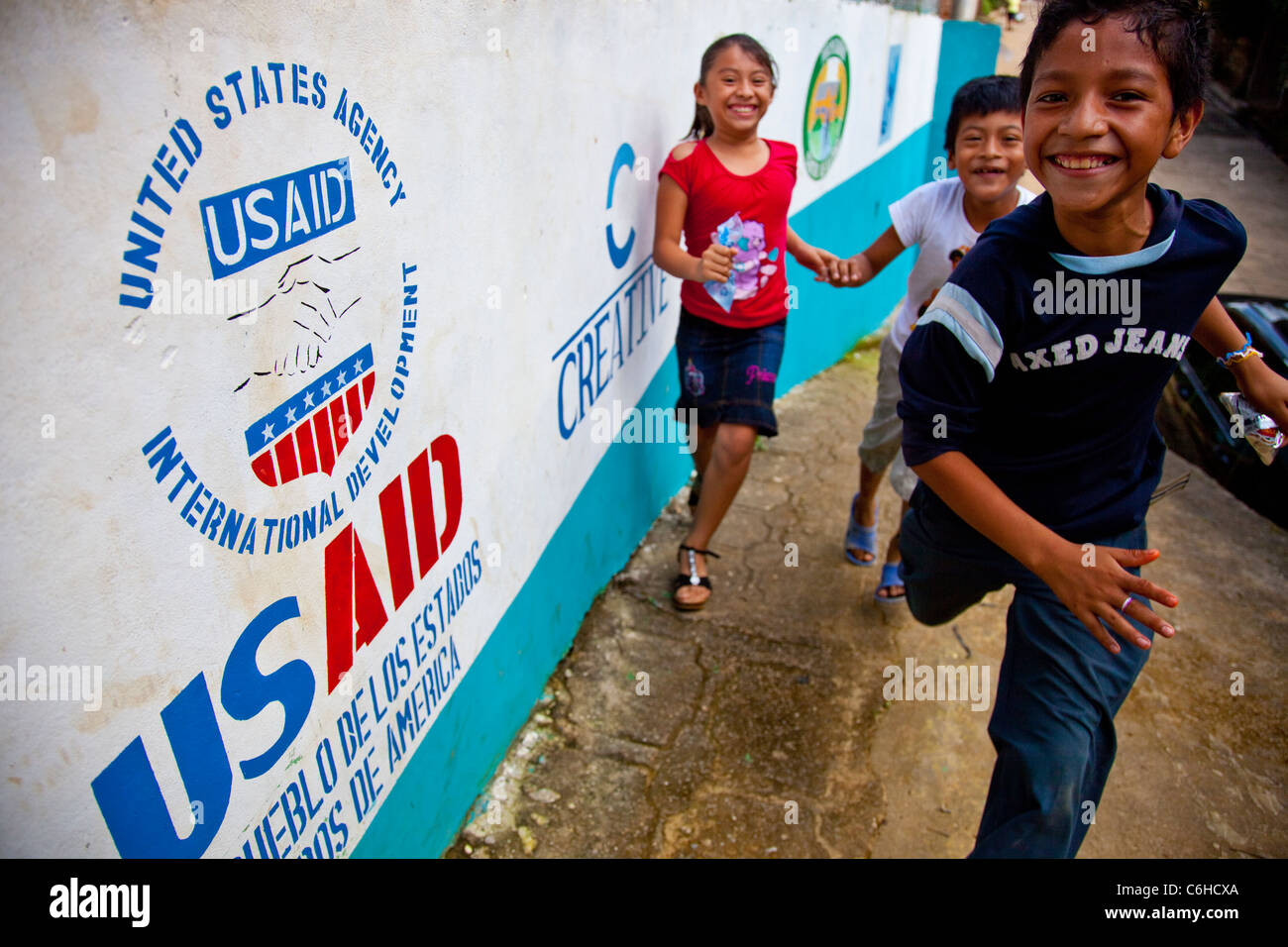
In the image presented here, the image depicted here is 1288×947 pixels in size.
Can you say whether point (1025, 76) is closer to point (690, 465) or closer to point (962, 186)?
point (962, 186)

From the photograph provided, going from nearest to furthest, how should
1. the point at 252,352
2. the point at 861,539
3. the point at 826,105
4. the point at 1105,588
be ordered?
1. the point at 252,352
2. the point at 1105,588
3. the point at 861,539
4. the point at 826,105

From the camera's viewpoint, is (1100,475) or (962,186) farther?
(962,186)

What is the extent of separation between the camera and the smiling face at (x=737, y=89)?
299cm

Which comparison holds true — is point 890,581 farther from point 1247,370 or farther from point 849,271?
point 1247,370

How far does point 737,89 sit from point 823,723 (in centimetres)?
205

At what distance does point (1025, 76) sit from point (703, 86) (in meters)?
1.53

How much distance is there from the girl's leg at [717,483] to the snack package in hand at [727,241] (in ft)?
1.45

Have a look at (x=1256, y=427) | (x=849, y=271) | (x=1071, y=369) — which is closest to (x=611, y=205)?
(x=849, y=271)

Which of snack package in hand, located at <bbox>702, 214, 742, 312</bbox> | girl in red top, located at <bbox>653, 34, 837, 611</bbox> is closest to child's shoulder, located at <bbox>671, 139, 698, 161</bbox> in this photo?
girl in red top, located at <bbox>653, 34, 837, 611</bbox>

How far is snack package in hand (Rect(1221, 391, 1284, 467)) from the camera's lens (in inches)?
78.0

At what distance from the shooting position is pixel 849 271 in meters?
3.09

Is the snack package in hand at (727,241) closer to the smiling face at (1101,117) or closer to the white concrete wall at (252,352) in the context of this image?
the white concrete wall at (252,352)

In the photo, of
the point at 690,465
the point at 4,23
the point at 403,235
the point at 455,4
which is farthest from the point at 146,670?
the point at 690,465

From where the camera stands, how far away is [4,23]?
95 centimetres
